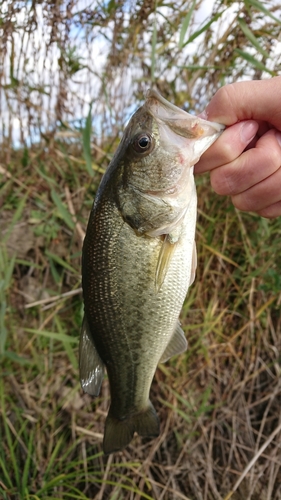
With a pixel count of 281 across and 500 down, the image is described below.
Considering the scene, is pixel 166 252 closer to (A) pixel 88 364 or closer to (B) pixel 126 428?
(A) pixel 88 364

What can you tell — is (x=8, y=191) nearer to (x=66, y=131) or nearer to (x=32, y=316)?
(x=66, y=131)

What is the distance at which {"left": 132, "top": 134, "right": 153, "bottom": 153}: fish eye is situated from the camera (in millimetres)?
1223

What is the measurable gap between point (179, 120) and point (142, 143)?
13cm

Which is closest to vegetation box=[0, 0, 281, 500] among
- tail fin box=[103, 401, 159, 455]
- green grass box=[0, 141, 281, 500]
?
green grass box=[0, 141, 281, 500]

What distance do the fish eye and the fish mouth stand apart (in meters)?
0.07

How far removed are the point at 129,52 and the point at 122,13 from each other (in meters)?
0.23

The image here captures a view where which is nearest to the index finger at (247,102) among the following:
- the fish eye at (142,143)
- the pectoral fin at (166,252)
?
the fish eye at (142,143)

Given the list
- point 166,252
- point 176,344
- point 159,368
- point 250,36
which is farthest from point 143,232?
point 159,368

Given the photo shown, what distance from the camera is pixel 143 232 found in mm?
1259

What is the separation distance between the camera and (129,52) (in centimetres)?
254

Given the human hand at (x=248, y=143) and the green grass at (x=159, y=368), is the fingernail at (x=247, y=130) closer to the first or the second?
the human hand at (x=248, y=143)

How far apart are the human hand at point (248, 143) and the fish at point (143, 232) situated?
2.6 inches

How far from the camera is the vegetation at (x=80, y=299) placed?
7.12 ft

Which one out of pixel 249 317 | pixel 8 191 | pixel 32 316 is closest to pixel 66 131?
pixel 8 191
